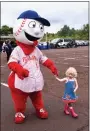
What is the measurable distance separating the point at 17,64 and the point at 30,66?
287 mm

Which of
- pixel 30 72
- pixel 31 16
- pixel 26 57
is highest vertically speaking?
pixel 31 16

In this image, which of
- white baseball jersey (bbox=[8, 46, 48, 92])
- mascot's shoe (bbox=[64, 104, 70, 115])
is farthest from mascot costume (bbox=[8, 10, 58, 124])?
mascot's shoe (bbox=[64, 104, 70, 115])

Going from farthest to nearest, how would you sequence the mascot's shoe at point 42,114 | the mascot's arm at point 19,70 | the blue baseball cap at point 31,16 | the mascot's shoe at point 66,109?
1. the mascot's shoe at point 66,109
2. the mascot's shoe at point 42,114
3. the blue baseball cap at point 31,16
4. the mascot's arm at point 19,70

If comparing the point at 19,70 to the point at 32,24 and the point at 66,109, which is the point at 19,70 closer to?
the point at 32,24

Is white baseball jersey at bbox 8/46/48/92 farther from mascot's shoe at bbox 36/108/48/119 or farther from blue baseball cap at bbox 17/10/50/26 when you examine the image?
blue baseball cap at bbox 17/10/50/26

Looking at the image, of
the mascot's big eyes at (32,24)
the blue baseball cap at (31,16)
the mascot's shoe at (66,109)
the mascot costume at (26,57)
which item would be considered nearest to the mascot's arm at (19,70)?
the mascot costume at (26,57)

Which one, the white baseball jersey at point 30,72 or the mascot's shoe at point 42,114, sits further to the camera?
the mascot's shoe at point 42,114

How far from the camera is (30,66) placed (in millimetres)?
4953

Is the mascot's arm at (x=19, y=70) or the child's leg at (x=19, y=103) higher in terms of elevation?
the mascot's arm at (x=19, y=70)

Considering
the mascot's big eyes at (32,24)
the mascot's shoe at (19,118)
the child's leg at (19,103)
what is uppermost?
the mascot's big eyes at (32,24)

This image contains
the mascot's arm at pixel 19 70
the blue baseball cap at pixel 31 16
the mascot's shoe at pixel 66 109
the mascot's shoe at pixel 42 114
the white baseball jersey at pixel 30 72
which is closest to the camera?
the mascot's arm at pixel 19 70

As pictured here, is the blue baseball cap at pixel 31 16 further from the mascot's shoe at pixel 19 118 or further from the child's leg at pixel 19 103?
the mascot's shoe at pixel 19 118

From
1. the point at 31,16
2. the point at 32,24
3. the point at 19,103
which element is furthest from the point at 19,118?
the point at 31,16

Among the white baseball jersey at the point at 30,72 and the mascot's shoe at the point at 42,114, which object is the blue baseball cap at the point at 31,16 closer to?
the white baseball jersey at the point at 30,72
